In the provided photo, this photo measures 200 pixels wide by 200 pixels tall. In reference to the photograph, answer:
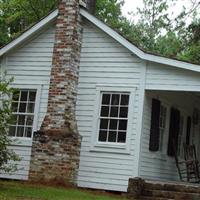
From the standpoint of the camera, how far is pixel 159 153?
50.3ft

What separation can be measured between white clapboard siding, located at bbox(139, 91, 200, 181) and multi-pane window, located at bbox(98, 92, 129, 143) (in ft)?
1.79

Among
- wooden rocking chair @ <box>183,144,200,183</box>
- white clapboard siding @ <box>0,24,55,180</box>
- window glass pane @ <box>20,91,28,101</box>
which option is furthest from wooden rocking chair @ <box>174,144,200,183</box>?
window glass pane @ <box>20,91,28,101</box>

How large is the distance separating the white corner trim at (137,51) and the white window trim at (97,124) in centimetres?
93

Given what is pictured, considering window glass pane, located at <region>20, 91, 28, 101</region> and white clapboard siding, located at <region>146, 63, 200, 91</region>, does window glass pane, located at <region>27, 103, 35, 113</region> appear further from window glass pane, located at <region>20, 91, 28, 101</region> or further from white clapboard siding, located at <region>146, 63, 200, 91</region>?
white clapboard siding, located at <region>146, 63, 200, 91</region>

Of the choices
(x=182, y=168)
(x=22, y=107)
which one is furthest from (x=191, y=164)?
(x=22, y=107)

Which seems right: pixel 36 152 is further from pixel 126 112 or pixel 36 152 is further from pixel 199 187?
pixel 199 187

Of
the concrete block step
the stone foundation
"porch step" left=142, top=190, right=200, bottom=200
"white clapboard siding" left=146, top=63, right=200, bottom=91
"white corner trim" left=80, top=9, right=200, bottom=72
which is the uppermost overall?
"white corner trim" left=80, top=9, right=200, bottom=72

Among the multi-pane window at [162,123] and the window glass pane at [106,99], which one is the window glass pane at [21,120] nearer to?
the window glass pane at [106,99]

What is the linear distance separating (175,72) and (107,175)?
3.21m

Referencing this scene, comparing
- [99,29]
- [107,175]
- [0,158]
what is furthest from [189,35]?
[0,158]

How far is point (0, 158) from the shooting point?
11617 mm

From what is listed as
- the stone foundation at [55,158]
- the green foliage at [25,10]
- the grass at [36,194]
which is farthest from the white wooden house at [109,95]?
the green foliage at [25,10]

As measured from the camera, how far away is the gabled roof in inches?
531

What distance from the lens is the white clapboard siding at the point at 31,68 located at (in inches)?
598
